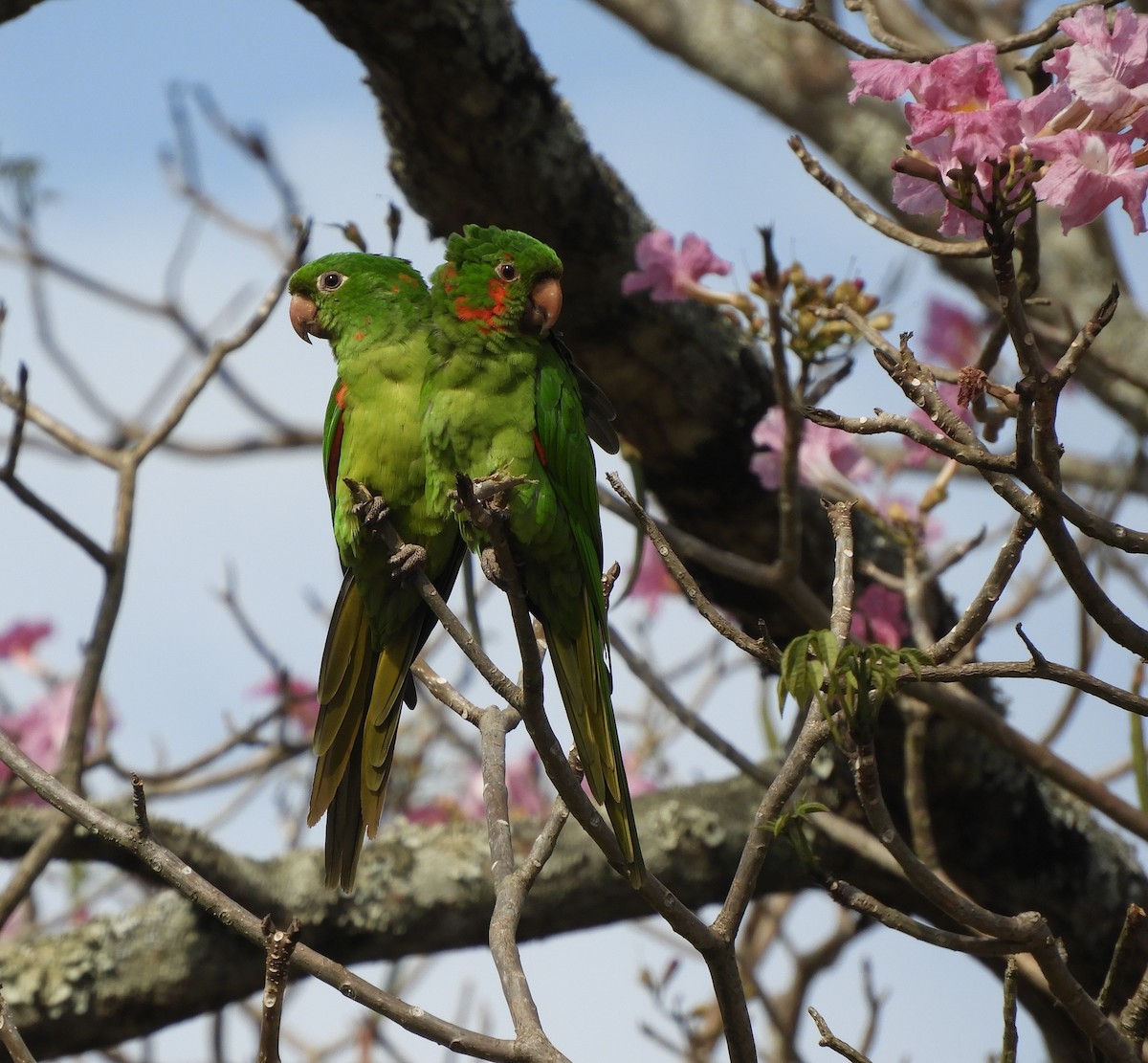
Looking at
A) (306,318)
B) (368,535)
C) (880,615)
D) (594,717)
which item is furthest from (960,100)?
(880,615)

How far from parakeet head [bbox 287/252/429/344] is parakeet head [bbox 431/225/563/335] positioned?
0.18 meters

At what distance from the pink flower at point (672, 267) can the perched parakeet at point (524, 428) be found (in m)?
0.70

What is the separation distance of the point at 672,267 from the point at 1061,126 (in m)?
1.58

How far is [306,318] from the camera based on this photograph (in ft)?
9.23

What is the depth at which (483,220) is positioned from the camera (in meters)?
3.63

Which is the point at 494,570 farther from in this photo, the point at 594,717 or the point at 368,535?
the point at 368,535

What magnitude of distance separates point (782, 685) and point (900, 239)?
85cm

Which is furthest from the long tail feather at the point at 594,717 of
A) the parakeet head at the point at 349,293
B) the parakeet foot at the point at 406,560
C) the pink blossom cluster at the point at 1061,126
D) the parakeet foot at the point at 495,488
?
the pink blossom cluster at the point at 1061,126

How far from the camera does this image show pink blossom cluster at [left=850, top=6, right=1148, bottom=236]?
1.69 metres

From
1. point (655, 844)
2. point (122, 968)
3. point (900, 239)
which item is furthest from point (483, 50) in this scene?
point (122, 968)

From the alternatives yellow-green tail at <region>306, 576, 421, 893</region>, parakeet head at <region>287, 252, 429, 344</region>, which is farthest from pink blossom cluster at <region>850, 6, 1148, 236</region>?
yellow-green tail at <region>306, 576, 421, 893</region>

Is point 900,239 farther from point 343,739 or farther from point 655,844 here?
point 655,844

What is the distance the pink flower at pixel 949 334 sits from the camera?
18.4 feet

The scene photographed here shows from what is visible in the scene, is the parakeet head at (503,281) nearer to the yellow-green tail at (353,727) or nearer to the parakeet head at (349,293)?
the parakeet head at (349,293)
